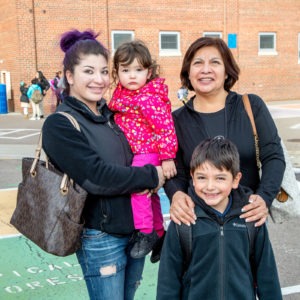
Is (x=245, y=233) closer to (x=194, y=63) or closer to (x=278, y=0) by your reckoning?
(x=194, y=63)

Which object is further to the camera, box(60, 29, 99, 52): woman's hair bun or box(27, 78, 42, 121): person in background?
box(27, 78, 42, 121): person in background

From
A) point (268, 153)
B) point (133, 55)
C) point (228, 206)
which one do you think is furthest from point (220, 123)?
point (133, 55)

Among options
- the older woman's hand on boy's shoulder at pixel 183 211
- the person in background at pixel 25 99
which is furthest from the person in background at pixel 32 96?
the older woman's hand on boy's shoulder at pixel 183 211

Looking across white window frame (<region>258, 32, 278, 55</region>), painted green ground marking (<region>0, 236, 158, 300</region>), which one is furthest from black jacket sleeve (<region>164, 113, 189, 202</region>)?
white window frame (<region>258, 32, 278, 55</region>)

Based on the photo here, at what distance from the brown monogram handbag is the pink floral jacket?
44 centimetres

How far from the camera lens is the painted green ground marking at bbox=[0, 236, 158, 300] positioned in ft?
14.1

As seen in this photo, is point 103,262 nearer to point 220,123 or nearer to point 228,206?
point 228,206

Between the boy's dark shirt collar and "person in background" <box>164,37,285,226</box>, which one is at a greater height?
"person in background" <box>164,37,285,226</box>

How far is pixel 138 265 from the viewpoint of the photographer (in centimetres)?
281

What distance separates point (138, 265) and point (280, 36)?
27.4 meters

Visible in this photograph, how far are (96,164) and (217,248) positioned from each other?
71cm

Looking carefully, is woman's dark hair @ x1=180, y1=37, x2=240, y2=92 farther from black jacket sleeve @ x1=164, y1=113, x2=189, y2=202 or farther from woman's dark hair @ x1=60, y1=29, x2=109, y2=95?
woman's dark hair @ x1=60, y1=29, x2=109, y2=95

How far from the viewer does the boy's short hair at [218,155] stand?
238cm

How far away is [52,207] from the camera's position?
2.43m
